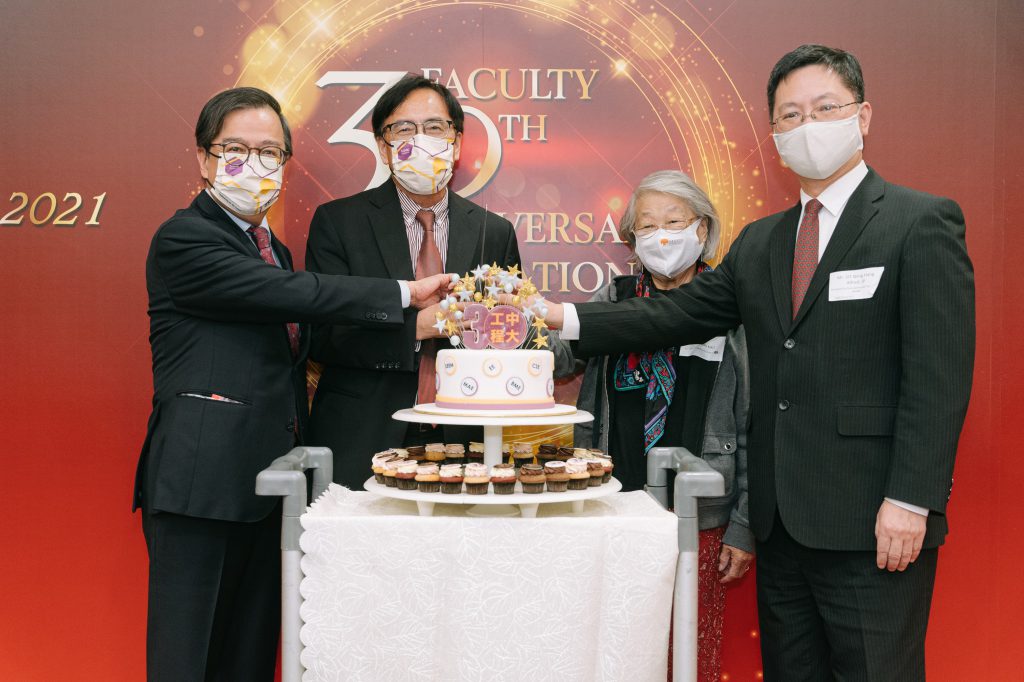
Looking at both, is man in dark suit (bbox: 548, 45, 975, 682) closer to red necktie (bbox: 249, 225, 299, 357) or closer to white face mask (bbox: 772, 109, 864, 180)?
white face mask (bbox: 772, 109, 864, 180)

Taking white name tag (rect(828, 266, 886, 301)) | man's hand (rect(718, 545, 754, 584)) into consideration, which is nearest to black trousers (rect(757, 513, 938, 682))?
man's hand (rect(718, 545, 754, 584))

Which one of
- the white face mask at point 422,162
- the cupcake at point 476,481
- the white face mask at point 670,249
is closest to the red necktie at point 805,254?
the white face mask at point 670,249

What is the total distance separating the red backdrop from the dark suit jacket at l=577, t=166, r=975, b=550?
1.15m

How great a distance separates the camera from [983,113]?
129 inches

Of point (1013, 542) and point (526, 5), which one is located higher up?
point (526, 5)

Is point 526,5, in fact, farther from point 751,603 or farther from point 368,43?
point 751,603

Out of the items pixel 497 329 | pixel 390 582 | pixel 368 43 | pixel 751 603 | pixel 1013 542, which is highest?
pixel 368 43

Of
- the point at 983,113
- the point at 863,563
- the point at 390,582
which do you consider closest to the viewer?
the point at 390,582

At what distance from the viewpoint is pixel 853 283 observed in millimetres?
2154

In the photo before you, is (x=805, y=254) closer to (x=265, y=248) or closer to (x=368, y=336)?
(x=368, y=336)

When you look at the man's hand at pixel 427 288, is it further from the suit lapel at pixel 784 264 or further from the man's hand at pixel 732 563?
the man's hand at pixel 732 563

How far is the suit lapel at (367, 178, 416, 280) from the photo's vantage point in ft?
9.47

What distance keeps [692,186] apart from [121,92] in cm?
237

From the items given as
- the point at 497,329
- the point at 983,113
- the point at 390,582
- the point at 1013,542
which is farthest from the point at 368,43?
the point at 1013,542
